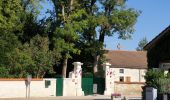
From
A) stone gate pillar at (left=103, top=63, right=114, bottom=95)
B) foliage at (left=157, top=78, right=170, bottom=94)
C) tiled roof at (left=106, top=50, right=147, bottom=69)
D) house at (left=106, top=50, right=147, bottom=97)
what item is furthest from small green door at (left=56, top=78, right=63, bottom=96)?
tiled roof at (left=106, top=50, right=147, bottom=69)

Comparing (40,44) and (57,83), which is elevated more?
(40,44)

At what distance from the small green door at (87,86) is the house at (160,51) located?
13.1m

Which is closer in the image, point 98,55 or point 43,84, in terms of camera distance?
point 43,84

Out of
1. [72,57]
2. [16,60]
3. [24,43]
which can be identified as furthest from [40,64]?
[72,57]

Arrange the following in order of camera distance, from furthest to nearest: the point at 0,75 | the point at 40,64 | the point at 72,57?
the point at 72,57 < the point at 40,64 < the point at 0,75

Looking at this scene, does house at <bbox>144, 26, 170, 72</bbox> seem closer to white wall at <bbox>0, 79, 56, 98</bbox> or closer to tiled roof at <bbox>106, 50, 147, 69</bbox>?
white wall at <bbox>0, 79, 56, 98</bbox>

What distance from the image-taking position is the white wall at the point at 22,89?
1638 inches

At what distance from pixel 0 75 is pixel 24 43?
976 cm

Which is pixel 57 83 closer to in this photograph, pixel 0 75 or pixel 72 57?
pixel 0 75

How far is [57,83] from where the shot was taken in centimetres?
4609

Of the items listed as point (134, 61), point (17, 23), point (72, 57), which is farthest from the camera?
point (134, 61)

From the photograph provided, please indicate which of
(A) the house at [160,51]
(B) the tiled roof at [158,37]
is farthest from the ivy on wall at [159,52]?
(B) the tiled roof at [158,37]

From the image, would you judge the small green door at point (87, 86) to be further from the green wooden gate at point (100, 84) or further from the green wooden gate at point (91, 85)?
the green wooden gate at point (100, 84)

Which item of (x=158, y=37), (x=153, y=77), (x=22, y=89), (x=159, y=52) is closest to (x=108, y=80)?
(x=22, y=89)
